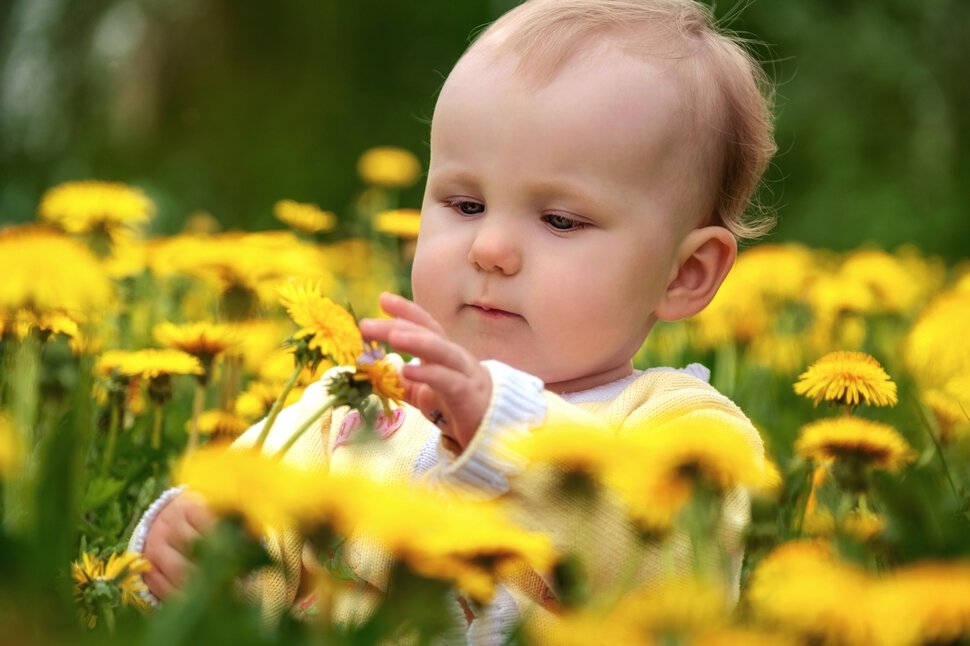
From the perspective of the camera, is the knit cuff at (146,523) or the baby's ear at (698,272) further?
the baby's ear at (698,272)

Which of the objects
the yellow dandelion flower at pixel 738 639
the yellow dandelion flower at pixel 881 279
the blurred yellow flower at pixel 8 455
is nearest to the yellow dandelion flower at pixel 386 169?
the yellow dandelion flower at pixel 881 279

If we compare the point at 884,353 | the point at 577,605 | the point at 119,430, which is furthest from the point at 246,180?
the point at 577,605

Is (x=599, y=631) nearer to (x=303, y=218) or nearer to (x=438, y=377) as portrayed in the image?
(x=438, y=377)

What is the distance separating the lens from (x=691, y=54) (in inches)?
69.5

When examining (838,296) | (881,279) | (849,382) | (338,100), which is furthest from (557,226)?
(338,100)

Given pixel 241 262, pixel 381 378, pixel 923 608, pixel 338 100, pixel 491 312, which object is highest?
pixel 923 608

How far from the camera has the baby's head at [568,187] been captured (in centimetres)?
162

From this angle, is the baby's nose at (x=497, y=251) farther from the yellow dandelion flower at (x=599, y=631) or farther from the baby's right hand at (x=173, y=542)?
the yellow dandelion flower at (x=599, y=631)

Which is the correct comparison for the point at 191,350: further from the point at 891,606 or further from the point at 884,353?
the point at 884,353

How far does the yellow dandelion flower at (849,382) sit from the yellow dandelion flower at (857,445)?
4.2 inches

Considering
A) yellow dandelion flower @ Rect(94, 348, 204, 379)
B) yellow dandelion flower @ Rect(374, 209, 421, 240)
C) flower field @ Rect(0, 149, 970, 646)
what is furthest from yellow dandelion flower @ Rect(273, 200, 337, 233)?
yellow dandelion flower @ Rect(94, 348, 204, 379)

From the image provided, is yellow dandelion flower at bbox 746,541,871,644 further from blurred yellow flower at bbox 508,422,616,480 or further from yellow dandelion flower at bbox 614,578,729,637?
blurred yellow flower at bbox 508,422,616,480

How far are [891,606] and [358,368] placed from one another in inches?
22.0

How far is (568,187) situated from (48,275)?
626 mm
